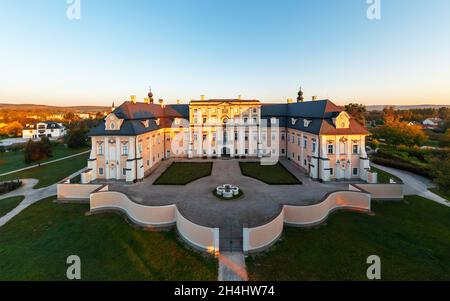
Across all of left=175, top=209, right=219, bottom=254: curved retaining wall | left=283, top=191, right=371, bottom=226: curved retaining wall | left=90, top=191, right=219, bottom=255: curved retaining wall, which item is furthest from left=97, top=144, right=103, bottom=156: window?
left=283, top=191, right=371, bottom=226: curved retaining wall

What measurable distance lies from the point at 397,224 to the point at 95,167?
30.7 m

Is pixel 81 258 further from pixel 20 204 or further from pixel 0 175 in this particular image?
pixel 0 175

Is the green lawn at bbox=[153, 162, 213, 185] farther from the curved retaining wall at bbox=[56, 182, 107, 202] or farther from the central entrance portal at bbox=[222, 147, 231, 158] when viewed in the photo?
the curved retaining wall at bbox=[56, 182, 107, 202]

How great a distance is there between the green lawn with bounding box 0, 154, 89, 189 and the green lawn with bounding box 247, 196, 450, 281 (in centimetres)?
2927

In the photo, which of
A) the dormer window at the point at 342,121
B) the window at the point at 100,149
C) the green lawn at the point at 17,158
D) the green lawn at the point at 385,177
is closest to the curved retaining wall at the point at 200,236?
the window at the point at 100,149

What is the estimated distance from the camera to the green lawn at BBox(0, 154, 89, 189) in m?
29.8

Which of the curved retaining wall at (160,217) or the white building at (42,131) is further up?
the white building at (42,131)

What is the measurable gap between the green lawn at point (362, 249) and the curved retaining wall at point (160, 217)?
2.83 metres

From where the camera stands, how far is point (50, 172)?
33.4 m

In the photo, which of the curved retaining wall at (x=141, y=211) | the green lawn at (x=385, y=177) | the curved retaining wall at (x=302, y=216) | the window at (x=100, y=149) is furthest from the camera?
the green lawn at (x=385, y=177)

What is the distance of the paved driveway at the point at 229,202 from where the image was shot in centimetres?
1719

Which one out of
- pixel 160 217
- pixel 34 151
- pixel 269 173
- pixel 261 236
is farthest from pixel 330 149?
pixel 34 151

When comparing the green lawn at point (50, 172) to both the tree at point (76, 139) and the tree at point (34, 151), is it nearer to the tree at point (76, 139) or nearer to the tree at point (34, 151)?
the tree at point (34, 151)
